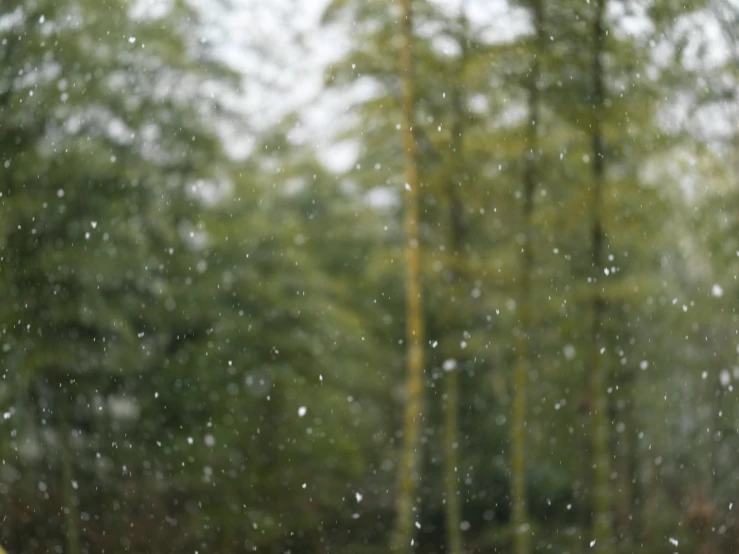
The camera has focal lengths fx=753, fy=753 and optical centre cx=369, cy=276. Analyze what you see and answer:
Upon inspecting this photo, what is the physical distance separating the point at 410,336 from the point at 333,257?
10.3 inches

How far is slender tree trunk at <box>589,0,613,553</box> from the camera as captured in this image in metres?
1.74

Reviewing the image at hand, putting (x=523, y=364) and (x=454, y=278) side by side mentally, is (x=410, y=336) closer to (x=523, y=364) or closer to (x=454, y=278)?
(x=454, y=278)

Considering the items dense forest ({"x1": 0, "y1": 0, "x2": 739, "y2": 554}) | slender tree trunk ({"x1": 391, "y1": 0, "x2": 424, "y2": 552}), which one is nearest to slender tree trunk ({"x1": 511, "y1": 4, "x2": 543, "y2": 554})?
dense forest ({"x1": 0, "y1": 0, "x2": 739, "y2": 554})

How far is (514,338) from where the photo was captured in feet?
6.08

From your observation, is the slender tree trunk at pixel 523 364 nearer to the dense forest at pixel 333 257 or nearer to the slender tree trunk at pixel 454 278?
the dense forest at pixel 333 257

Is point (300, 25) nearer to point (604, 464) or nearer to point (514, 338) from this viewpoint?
point (514, 338)

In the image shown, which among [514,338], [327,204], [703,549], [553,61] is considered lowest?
[703,549]

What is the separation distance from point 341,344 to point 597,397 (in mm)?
649

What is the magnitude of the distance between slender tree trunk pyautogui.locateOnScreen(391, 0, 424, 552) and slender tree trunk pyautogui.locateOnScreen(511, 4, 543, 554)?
0.24 m

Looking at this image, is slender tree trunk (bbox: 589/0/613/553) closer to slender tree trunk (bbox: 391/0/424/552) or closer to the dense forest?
the dense forest

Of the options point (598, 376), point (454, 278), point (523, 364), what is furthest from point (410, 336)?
point (598, 376)

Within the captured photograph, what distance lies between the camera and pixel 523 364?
6.02 feet

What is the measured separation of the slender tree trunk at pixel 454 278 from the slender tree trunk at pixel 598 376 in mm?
309

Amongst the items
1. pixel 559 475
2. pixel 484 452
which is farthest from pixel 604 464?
pixel 484 452
